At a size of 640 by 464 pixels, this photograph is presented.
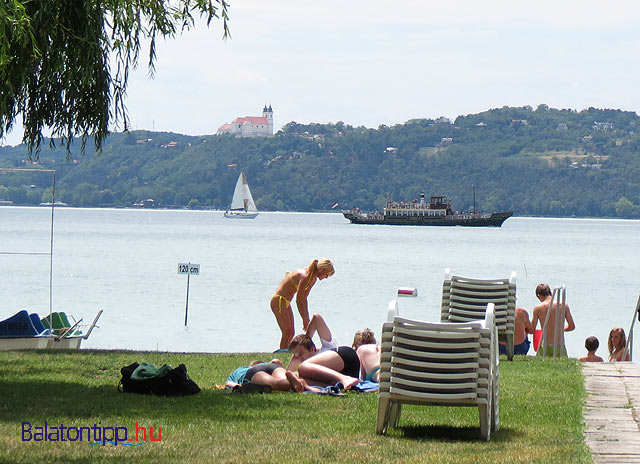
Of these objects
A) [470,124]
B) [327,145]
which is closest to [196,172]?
[327,145]

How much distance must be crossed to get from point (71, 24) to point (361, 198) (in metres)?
143

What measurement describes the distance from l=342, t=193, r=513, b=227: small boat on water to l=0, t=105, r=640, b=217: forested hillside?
19.2m

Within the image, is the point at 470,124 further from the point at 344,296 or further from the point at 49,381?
the point at 49,381

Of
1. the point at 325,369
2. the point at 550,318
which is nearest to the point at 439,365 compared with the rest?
the point at 325,369

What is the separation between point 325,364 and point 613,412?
2.42 metres

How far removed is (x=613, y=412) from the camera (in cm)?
834

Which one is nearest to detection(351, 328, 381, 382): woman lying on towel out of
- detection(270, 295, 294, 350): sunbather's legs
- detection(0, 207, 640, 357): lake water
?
detection(270, 295, 294, 350): sunbather's legs

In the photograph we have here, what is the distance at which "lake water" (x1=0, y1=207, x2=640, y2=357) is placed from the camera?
25.7 meters

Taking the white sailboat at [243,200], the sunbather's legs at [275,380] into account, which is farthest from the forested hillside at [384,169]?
the sunbather's legs at [275,380]

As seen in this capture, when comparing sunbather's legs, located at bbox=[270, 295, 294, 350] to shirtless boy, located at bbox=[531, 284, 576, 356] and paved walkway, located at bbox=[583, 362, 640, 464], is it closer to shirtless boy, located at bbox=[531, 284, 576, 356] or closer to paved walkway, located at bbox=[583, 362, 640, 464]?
shirtless boy, located at bbox=[531, 284, 576, 356]

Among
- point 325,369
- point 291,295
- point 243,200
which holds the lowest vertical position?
point 243,200

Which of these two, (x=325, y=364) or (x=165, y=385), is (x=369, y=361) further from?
(x=165, y=385)

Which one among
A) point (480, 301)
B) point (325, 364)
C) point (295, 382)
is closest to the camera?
point (295, 382)

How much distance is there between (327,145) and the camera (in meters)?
159
